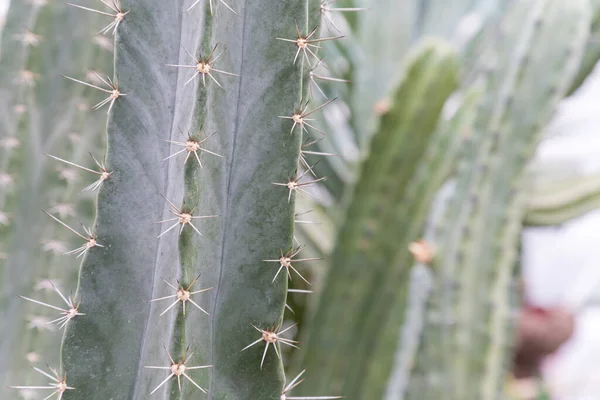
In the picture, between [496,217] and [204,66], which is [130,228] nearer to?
[204,66]

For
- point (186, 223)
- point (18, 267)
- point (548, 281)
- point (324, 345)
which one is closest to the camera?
point (186, 223)

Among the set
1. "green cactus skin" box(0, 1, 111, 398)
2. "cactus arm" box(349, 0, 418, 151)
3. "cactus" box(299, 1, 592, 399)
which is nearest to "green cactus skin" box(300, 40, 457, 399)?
"cactus" box(299, 1, 592, 399)

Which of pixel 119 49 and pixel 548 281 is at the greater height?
pixel 119 49

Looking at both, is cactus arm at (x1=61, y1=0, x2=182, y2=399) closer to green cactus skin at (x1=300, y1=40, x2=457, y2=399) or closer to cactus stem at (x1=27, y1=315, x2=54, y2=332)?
cactus stem at (x1=27, y1=315, x2=54, y2=332)

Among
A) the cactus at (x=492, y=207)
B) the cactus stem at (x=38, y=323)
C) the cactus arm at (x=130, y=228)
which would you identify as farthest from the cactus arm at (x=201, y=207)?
the cactus at (x=492, y=207)

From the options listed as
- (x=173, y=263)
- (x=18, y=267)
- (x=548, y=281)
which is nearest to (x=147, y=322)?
(x=173, y=263)

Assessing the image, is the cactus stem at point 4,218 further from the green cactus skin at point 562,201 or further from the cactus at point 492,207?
the green cactus skin at point 562,201

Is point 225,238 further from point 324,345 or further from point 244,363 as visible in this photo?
point 324,345
